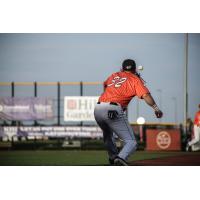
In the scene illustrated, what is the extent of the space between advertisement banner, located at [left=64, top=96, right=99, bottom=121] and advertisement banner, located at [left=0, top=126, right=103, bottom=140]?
323mm

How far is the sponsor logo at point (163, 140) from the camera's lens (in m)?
18.7

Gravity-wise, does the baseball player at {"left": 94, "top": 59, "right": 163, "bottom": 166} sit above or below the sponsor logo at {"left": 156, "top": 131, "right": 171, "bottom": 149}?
above

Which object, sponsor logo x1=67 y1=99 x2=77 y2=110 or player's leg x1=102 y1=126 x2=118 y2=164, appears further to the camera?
sponsor logo x1=67 y1=99 x2=77 y2=110

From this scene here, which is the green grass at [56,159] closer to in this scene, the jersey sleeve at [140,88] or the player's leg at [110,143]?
the player's leg at [110,143]

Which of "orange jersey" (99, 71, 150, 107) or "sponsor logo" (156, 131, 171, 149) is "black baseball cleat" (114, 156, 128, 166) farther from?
"sponsor logo" (156, 131, 171, 149)

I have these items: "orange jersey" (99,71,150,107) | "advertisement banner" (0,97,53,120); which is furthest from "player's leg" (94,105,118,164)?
"advertisement banner" (0,97,53,120)

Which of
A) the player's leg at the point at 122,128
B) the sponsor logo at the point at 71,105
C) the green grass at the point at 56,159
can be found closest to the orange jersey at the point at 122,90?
the player's leg at the point at 122,128

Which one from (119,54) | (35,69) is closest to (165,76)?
(119,54)

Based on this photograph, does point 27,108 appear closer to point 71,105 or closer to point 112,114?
point 71,105

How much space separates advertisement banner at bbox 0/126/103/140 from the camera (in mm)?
19234

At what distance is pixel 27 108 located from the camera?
19812 mm

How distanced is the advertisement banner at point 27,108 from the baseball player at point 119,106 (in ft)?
33.8

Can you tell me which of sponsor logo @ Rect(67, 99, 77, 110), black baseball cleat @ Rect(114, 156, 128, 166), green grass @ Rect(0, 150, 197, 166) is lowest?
green grass @ Rect(0, 150, 197, 166)
